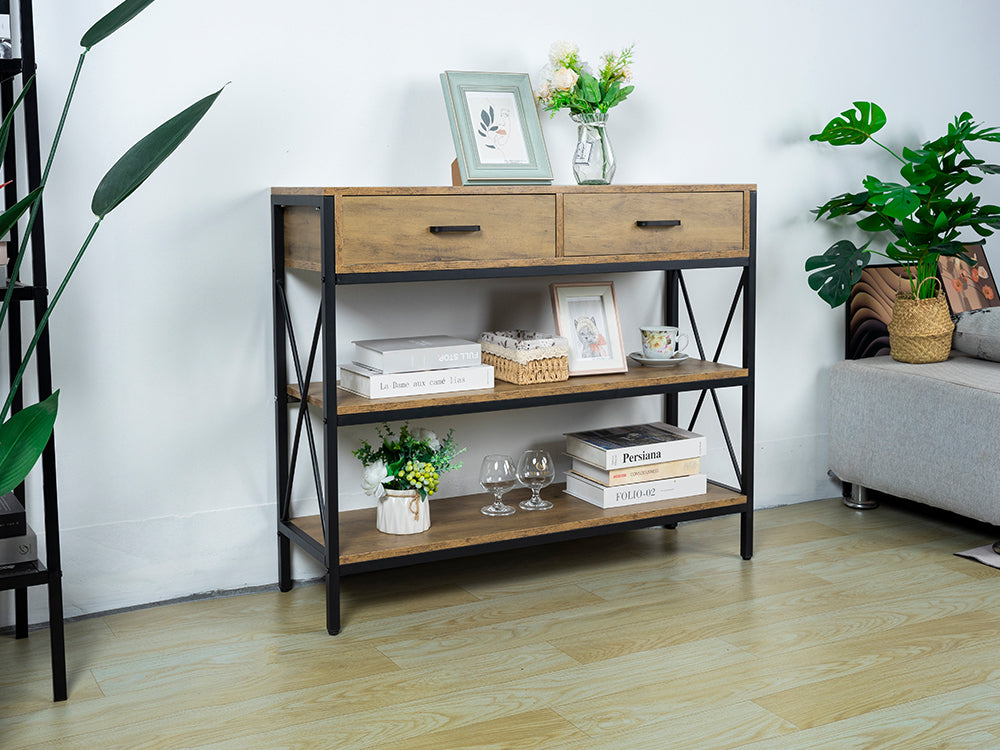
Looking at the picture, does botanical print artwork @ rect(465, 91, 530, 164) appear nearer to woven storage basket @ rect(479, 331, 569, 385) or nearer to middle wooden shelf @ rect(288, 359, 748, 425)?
woven storage basket @ rect(479, 331, 569, 385)

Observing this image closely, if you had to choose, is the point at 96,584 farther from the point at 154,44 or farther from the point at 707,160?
the point at 707,160

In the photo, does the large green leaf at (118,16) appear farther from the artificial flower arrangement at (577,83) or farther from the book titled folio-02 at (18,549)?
the artificial flower arrangement at (577,83)

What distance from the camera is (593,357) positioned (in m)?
2.66

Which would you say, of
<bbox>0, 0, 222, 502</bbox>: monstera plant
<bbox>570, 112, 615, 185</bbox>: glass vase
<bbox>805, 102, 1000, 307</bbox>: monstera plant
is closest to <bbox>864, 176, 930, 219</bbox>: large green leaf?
<bbox>805, 102, 1000, 307</bbox>: monstera plant

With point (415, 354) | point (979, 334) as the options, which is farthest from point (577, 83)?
point (979, 334)

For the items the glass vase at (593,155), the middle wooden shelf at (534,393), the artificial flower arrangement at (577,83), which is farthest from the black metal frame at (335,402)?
the artificial flower arrangement at (577,83)

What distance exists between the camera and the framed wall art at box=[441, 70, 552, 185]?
2.44m

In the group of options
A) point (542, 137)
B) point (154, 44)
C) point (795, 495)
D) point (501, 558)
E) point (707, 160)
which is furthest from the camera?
point (795, 495)

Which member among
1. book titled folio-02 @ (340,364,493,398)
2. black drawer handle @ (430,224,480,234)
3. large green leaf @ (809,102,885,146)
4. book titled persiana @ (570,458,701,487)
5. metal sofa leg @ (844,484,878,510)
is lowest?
metal sofa leg @ (844,484,878,510)

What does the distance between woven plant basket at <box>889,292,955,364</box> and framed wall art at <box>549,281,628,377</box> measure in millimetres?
938

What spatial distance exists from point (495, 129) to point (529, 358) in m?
0.55

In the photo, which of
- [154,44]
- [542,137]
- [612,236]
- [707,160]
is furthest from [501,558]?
[154,44]

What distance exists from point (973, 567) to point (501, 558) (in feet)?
3.92

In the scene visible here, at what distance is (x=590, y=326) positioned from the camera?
105 inches
